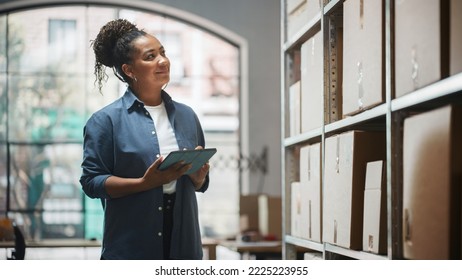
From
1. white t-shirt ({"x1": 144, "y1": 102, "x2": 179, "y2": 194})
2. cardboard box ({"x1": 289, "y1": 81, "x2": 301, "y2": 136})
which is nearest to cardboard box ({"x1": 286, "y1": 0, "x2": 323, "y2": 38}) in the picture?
cardboard box ({"x1": 289, "y1": 81, "x2": 301, "y2": 136})

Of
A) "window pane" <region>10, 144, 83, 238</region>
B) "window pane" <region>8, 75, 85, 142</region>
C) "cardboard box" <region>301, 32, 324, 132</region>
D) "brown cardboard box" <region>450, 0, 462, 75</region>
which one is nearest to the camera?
"brown cardboard box" <region>450, 0, 462, 75</region>

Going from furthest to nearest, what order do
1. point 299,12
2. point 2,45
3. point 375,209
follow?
point 2,45 → point 299,12 → point 375,209

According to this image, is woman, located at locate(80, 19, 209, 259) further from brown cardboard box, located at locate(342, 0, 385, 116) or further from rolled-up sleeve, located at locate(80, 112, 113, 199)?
brown cardboard box, located at locate(342, 0, 385, 116)

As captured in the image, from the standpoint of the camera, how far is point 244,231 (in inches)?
195

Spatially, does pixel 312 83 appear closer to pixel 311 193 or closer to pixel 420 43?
pixel 311 193

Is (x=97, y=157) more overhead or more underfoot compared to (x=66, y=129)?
more underfoot

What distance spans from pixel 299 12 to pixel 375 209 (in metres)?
1.02

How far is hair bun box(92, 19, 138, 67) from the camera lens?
7.66 feet

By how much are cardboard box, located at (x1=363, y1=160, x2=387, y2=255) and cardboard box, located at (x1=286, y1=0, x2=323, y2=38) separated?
2.26 ft

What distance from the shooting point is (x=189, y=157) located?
2.25 m

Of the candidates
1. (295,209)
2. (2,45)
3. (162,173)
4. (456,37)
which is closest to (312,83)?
(295,209)

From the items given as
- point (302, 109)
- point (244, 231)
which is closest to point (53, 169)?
point (244, 231)

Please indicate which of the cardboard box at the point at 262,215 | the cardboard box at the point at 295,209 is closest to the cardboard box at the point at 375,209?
the cardboard box at the point at 295,209

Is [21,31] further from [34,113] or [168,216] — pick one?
[34,113]
